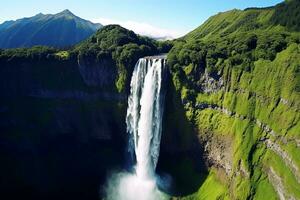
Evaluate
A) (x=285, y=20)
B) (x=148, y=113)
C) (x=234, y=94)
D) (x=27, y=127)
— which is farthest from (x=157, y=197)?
(x=285, y=20)

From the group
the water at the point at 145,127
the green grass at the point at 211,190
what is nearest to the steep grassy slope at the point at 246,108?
the green grass at the point at 211,190

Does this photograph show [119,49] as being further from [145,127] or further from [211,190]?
[211,190]

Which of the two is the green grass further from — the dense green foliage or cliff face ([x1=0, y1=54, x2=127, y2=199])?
the dense green foliage

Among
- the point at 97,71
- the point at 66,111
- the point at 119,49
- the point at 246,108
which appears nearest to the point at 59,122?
the point at 66,111

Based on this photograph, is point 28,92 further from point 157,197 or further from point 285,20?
point 285,20

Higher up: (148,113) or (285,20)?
(285,20)

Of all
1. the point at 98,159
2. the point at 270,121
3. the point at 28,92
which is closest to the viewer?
the point at 270,121
